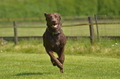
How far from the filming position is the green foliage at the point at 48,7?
178ft

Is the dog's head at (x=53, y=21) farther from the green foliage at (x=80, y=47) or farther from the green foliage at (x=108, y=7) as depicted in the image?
the green foliage at (x=108, y=7)

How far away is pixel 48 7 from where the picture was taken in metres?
57.3

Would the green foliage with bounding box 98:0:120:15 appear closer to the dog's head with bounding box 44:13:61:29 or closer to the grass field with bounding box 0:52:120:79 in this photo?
the grass field with bounding box 0:52:120:79

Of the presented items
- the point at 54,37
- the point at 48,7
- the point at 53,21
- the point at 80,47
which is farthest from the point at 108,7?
the point at 53,21

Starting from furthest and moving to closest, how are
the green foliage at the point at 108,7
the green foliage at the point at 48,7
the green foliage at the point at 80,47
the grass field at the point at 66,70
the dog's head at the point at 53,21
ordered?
the green foliage at the point at 48,7, the green foliage at the point at 108,7, the green foliage at the point at 80,47, the grass field at the point at 66,70, the dog's head at the point at 53,21

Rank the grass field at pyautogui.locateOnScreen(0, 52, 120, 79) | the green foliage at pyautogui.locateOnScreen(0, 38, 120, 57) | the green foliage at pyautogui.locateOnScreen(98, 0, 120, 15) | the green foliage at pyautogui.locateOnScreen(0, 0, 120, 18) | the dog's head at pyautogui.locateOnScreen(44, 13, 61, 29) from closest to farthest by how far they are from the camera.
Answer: the dog's head at pyautogui.locateOnScreen(44, 13, 61, 29) → the grass field at pyautogui.locateOnScreen(0, 52, 120, 79) → the green foliage at pyautogui.locateOnScreen(0, 38, 120, 57) → the green foliage at pyautogui.locateOnScreen(98, 0, 120, 15) → the green foliage at pyautogui.locateOnScreen(0, 0, 120, 18)

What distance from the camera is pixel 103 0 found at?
5231 cm

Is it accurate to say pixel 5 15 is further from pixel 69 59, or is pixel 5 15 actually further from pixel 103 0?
pixel 69 59

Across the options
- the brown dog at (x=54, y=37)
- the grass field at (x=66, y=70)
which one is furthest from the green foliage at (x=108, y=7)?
the brown dog at (x=54, y=37)


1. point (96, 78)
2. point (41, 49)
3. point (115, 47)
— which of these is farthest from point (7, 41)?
point (96, 78)

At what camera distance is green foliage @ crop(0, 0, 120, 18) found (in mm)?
54162

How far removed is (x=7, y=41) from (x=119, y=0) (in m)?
32.7

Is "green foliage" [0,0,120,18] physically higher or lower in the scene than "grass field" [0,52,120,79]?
lower

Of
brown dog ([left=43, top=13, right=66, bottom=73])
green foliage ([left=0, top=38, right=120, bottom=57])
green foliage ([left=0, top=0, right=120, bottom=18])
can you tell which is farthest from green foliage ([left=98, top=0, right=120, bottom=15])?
brown dog ([left=43, top=13, right=66, bottom=73])
